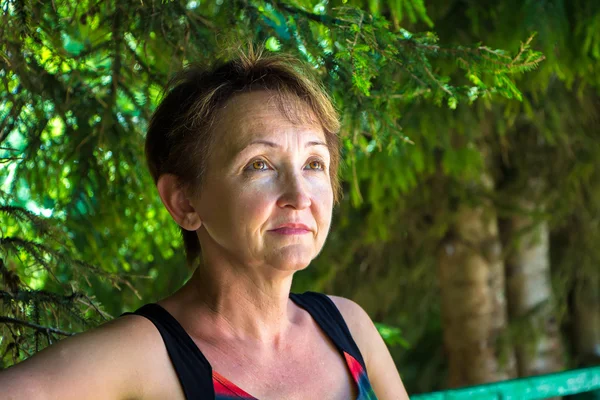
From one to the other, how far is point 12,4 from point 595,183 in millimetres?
4685

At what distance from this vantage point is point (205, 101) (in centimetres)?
177

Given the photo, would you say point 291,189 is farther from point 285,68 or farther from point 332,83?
point 332,83

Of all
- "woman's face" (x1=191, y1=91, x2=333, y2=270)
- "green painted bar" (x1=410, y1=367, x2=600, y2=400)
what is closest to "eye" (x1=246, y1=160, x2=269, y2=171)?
"woman's face" (x1=191, y1=91, x2=333, y2=270)

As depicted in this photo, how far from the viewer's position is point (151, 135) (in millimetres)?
1915

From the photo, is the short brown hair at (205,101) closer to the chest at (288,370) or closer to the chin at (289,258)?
the chin at (289,258)

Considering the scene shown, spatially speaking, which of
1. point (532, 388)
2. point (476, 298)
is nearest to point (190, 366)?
point (532, 388)

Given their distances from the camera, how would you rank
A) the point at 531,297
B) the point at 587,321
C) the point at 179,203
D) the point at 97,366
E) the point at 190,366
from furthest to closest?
the point at 587,321
the point at 531,297
the point at 179,203
the point at 190,366
the point at 97,366

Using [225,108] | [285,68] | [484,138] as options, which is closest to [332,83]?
[285,68]

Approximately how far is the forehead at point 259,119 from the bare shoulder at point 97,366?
0.46m

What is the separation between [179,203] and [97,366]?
49cm

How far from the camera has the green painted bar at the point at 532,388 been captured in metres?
2.22

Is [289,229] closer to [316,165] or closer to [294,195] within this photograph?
[294,195]

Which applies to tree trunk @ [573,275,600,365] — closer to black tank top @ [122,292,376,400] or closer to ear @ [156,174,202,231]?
black tank top @ [122,292,376,400]

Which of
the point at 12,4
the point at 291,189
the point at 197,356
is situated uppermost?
the point at 12,4
